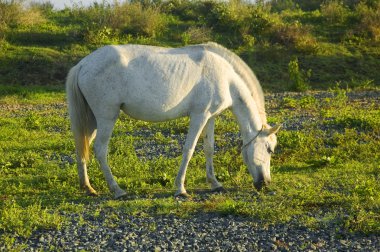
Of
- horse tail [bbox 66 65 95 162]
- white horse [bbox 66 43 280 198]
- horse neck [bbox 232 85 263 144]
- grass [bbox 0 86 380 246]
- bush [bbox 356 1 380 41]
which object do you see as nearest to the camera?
grass [bbox 0 86 380 246]

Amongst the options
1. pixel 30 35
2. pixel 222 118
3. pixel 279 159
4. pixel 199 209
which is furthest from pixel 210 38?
pixel 199 209

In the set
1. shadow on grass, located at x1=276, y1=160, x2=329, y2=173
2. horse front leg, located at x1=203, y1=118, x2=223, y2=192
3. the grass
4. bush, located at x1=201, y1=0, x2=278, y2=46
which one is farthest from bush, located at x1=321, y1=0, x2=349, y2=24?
horse front leg, located at x1=203, y1=118, x2=223, y2=192

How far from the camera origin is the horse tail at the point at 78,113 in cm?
877

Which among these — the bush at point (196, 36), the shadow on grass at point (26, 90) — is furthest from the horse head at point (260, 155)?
the bush at point (196, 36)

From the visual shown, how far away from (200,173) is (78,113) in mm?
2559

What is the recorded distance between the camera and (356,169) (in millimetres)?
10391

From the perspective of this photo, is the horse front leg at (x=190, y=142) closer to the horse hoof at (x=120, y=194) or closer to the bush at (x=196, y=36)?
the horse hoof at (x=120, y=194)

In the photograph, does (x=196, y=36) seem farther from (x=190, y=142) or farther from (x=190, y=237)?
(x=190, y=237)

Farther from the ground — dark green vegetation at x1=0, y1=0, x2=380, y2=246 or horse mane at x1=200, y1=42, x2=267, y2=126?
horse mane at x1=200, y1=42, x2=267, y2=126

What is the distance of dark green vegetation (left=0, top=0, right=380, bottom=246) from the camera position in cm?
816

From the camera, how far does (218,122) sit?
13.9 m

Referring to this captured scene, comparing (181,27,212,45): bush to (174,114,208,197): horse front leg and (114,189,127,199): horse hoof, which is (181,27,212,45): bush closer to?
(174,114,208,197): horse front leg

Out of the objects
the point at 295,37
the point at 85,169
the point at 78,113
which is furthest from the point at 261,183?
the point at 295,37

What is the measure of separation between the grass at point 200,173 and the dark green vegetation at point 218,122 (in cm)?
3
